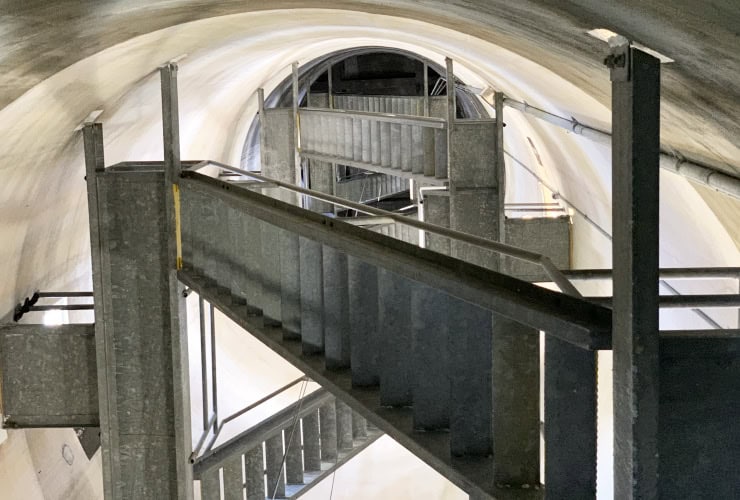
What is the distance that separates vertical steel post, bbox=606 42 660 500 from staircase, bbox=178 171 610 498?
16 centimetres

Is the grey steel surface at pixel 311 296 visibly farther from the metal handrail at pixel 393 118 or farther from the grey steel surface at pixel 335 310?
the metal handrail at pixel 393 118

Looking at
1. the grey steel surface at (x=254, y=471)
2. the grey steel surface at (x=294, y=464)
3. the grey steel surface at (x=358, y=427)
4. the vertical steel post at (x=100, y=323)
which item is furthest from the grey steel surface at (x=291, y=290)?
the grey steel surface at (x=358, y=427)

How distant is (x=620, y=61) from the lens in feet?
5.81

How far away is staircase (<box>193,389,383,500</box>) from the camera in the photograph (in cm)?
565

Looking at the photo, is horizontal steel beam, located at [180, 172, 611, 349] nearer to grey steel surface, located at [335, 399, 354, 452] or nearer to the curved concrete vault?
the curved concrete vault

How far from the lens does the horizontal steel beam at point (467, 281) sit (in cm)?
202

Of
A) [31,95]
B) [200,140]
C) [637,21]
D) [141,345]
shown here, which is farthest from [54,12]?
[200,140]

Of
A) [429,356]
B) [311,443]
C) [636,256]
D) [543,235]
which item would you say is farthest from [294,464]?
[636,256]

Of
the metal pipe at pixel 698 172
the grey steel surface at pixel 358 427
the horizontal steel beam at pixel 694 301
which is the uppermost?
the metal pipe at pixel 698 172

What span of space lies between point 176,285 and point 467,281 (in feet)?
9.61

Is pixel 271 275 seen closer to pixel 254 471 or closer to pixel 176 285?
pixel 176 285

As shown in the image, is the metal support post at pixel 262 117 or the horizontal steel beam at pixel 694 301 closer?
the horizontal steel beam at pixel 694 301

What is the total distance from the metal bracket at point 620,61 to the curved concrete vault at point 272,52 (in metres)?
0.11

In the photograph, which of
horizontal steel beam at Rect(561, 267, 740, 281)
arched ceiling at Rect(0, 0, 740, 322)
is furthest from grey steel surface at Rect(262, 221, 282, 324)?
horizontal steel beam at Rect(561, 267, 740, 281)
